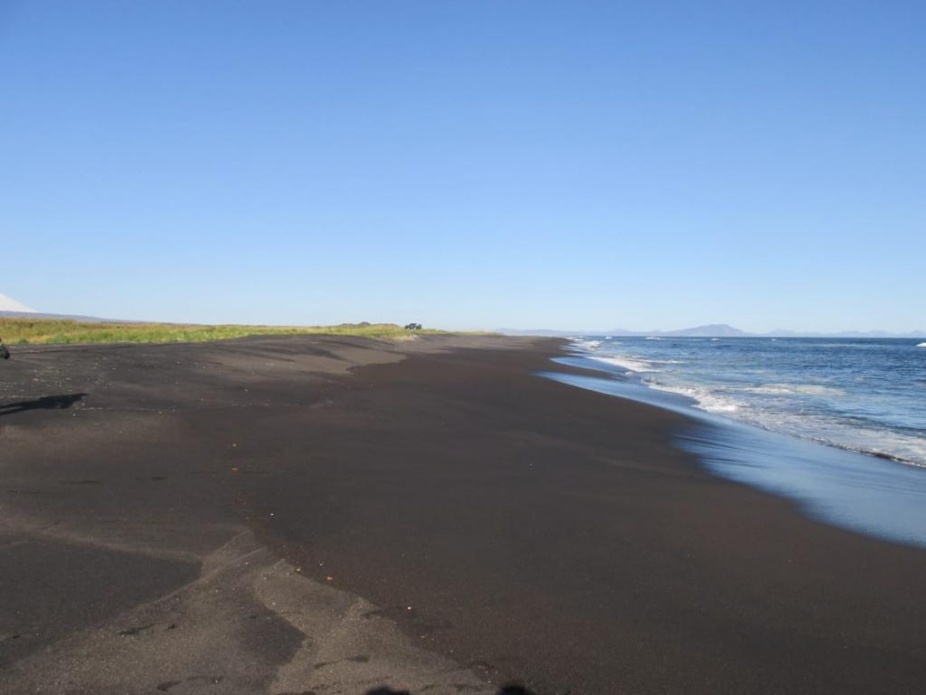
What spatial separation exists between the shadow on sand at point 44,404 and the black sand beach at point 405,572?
0.10 m

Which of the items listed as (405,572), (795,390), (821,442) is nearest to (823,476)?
(821,442)

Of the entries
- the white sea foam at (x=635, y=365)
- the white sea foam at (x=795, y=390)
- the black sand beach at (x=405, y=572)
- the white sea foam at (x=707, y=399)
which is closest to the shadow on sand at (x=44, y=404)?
the black sand beach at (x=405, y=572)

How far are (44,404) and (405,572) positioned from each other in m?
8.69

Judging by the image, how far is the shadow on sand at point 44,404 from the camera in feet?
34.9

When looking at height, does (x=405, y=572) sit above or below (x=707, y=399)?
above

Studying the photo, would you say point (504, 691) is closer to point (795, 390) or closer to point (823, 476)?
point (823, 476)

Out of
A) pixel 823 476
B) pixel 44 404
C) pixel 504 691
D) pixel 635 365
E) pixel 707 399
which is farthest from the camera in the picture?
pixel 635 365

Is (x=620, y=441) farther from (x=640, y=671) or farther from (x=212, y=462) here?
(x=640, y=671)

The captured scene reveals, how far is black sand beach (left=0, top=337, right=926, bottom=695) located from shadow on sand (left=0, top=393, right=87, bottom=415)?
0.10 m

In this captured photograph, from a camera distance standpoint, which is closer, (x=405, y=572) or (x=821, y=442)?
(x=405, y=572)

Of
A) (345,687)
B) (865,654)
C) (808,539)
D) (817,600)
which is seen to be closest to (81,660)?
(345,687)

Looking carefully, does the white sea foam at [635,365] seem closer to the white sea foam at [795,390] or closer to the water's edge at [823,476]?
the white sea foam at [795,390]

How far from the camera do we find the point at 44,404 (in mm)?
11242

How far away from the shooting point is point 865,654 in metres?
4.54
